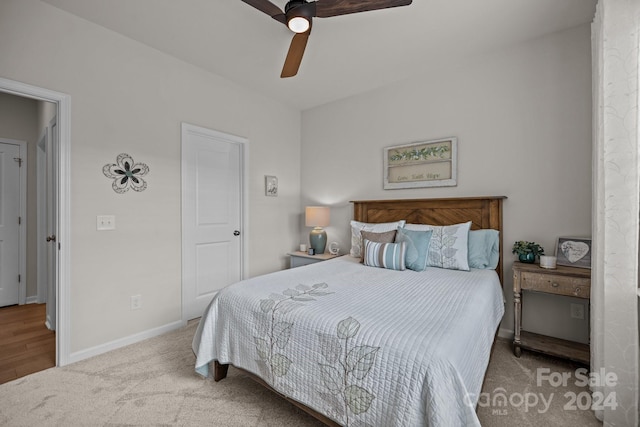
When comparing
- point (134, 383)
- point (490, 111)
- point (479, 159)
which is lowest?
point (134, 383)

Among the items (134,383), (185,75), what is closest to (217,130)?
(185,75)

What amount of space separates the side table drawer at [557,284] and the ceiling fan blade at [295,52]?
237 cm

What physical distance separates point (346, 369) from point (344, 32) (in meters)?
2.52

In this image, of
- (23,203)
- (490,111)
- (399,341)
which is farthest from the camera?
(23,203)

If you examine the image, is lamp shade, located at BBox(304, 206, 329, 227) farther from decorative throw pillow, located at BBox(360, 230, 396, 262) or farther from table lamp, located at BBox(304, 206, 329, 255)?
decorative throw pillow, located at BBox(360, 230, 396, 262)

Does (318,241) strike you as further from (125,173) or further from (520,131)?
(520,131)

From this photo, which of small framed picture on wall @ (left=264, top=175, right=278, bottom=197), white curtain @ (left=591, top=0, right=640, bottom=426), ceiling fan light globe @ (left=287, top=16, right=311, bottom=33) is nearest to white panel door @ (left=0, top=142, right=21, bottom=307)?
small framed picture on wall @ (left=264, top=175, right=278, bottom=197)

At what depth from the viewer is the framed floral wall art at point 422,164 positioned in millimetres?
3051

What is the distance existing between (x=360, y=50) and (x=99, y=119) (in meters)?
2.38

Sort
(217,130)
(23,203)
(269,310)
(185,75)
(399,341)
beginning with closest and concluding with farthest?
(399,341) < (269,310) < (185,75) < (217,130) < (23,203)

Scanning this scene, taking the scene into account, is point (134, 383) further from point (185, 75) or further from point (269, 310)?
point (185, 75)

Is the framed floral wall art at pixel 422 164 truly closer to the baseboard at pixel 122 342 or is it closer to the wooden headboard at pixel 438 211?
the wooden headboard at pixel 438 211

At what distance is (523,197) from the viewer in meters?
2.64

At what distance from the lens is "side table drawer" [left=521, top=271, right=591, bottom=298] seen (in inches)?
80.6
